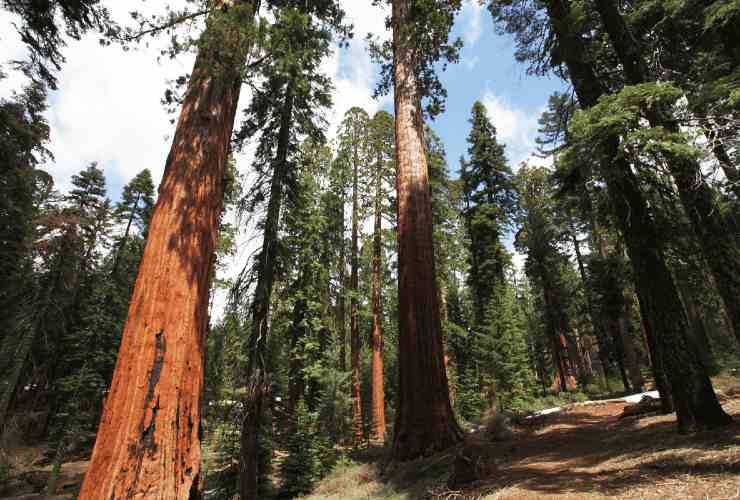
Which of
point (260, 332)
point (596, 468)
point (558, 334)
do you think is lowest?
point (596, 468)

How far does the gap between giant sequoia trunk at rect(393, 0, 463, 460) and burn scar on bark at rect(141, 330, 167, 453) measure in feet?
12.8

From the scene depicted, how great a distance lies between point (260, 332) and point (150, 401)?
18.1ft

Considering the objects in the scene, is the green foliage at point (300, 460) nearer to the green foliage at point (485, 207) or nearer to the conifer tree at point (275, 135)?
the conifer tree at point (275, 135)

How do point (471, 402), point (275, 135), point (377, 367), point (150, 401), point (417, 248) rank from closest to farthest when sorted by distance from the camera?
point (150, 401) → point (417, 248) → point (275, 135) → point (377, 367) → point (471, 402)

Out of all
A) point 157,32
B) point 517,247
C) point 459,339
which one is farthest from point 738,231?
point 459,339

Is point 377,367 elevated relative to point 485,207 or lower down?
lower down

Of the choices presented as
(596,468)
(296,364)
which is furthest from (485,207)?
(596,468)

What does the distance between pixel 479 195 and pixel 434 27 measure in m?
17.5

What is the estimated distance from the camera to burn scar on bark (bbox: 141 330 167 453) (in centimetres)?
272

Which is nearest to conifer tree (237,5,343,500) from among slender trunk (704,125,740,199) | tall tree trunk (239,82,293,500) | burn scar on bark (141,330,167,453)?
tall tree trunk (239,82,293,500)

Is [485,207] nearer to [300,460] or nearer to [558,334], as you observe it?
[558,334]

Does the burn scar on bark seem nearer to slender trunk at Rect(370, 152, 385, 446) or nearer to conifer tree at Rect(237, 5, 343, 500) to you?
conifer tree at Rect(237, 5, 343, 500)

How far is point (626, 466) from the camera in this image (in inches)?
163

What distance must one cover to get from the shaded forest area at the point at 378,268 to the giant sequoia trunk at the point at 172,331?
0.06 feet
